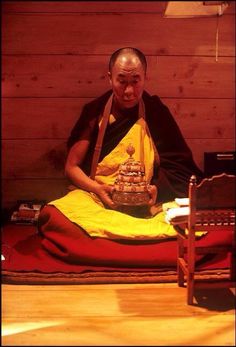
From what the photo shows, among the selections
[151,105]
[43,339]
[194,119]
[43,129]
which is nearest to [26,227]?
[43,129]

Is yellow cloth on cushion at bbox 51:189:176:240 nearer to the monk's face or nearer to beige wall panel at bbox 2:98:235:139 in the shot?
the monk's face

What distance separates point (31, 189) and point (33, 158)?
29 centimetres

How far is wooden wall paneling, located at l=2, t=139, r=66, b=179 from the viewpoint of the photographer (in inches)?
224

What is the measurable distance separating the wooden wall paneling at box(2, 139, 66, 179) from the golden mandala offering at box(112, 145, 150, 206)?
1.20m

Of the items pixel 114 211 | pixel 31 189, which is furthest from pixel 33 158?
pixel 114 211

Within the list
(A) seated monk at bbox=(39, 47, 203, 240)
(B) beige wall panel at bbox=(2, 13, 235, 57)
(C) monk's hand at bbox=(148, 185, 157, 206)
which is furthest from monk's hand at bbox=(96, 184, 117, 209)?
(B) beige wall panel at bbox=(2, 13, 235, 57)

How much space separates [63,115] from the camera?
566cm

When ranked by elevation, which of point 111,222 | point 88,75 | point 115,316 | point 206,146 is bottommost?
point 115,316

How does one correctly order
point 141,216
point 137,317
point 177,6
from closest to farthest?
point 137,317 < point 177,6 < point 141,216

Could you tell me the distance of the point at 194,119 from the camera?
574 centimetres

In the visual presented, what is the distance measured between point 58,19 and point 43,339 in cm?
325

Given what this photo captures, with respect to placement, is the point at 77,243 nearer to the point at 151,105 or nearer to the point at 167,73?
the point at 151,105

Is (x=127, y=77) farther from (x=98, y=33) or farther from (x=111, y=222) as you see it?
(x=111, y=222)

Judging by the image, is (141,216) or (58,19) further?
(58,19)
